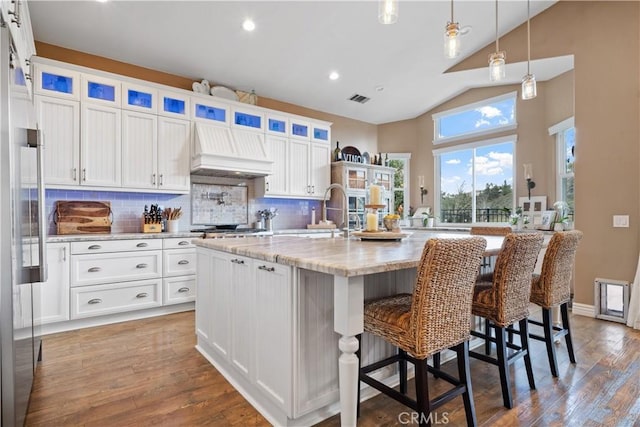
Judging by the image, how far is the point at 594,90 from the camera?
3605 millimetres

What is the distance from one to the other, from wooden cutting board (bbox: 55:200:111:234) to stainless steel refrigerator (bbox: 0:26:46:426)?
1.93 m

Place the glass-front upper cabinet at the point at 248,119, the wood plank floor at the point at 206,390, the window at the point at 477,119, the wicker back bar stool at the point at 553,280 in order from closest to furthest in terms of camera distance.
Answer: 1. the wood plank floor at the point at 206,390
2. the wicker back bar stool at the point at 553,280
3. the glass-front upper cabinet at the point at 248,119
4. the window at the point at 477,119

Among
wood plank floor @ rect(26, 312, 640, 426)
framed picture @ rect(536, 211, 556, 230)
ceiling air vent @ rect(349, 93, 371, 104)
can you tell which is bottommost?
wood plank floor @ rect(26, 312, 640, 426)

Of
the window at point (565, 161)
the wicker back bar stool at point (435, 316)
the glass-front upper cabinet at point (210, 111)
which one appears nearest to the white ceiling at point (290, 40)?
the glass-front upper cabinet at point (210, 111)

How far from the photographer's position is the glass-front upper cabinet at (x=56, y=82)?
323cm

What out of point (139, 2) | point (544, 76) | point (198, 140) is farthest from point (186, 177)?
point (544, 76)

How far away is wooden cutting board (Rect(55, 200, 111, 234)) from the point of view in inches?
139

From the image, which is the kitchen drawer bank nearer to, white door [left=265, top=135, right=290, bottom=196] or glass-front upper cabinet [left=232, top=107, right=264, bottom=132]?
white door [left=265, top=135, right=290, bottom=196]

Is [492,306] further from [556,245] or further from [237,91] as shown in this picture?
[237,91]

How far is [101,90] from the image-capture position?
3.57 meters

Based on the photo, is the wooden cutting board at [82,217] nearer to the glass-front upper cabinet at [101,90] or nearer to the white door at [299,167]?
the glass-front upper cabinet at [101,90]

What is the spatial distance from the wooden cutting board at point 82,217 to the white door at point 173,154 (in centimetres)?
67

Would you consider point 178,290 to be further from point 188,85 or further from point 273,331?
point 188,85

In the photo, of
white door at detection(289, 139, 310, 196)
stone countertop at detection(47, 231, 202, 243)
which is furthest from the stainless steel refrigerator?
white door at detection(289, 139, 310, 196)
